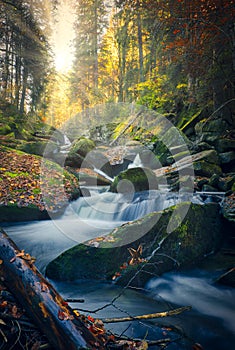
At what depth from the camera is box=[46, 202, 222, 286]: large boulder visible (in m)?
4.37

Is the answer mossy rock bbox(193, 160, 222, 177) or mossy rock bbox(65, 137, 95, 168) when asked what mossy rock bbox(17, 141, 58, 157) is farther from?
mossy rock bbox(193, 160, 222, 177)

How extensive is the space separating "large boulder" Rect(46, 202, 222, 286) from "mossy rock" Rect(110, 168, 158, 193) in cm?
399

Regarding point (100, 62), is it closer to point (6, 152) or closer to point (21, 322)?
point (6, 152)

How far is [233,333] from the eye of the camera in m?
3.26

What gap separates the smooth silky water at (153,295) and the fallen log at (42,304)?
73 centimetres

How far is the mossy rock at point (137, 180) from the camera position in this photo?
9.48m

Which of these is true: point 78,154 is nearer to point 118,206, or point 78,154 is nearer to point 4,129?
point 4,129

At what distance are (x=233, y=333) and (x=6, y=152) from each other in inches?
424

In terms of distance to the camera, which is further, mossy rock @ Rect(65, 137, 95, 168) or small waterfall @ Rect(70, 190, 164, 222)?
mossy rock @ Rect(65, 137, 95, 168)

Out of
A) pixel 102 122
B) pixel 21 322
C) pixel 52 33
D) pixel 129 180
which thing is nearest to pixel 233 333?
pixel 21 322

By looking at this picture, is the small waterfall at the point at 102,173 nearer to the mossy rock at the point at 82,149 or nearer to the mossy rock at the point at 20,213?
the mossy rock at the point at 82,149

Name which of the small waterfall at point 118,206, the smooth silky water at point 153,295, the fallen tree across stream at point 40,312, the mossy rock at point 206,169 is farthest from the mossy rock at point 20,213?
the mossy rock at point 206,169

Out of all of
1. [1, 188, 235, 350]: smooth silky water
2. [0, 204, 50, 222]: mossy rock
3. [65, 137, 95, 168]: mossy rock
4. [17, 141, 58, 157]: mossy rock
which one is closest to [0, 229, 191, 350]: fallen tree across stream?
[1, 188, 235, 350]: smooth silky water

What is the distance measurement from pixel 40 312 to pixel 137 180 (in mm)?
7865
